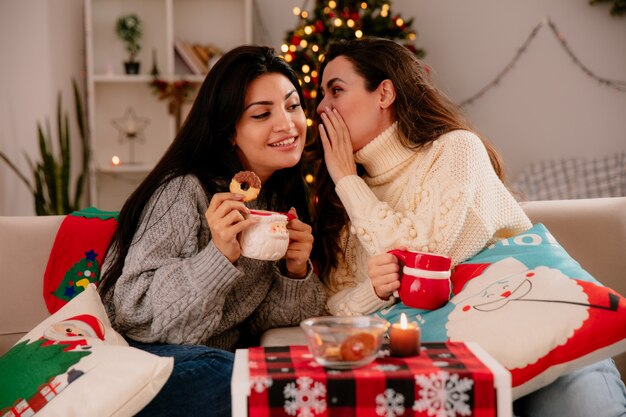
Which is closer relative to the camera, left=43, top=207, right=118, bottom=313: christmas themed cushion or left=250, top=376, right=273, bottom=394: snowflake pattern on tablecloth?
left=250, top=376, right=273, bottom=394: snowflake pattern on tablecloth

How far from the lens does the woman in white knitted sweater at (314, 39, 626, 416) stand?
1784 mm

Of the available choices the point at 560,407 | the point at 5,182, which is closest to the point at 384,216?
the point at 560,407

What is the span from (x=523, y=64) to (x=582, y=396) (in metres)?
3.56

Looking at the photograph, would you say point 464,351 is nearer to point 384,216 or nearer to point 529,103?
point 384,216

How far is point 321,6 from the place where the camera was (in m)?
3.98

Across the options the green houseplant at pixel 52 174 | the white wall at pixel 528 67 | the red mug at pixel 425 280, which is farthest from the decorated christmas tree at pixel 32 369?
the white wall at pixel 528 67

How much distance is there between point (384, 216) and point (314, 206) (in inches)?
17.2

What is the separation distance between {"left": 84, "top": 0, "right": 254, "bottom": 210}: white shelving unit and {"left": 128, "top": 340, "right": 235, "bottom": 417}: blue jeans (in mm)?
3207

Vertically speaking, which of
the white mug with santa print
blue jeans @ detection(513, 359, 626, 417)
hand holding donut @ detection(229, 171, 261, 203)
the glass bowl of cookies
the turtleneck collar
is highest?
the turtleneck collar

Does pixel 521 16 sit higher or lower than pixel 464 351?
higher

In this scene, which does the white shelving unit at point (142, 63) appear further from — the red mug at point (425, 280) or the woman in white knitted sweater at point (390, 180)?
the red mug at point (425, 280)

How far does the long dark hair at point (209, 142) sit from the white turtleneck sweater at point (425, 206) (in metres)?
0.34

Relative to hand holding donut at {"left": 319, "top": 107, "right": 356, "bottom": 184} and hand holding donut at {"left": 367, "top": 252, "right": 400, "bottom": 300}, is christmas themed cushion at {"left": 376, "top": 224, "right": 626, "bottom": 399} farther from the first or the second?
hand holding donut at {"left": 319, "top": 107, "right": 356, "bottom": 184}

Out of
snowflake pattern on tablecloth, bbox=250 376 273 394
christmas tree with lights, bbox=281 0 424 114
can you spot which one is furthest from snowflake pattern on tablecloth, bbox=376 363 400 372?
christmas tree with lights, bbox=281 0 424 114
